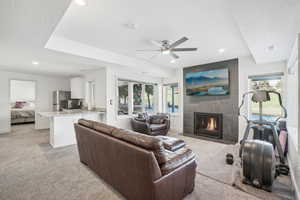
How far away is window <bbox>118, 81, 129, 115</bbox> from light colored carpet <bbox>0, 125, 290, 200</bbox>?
2.32 m

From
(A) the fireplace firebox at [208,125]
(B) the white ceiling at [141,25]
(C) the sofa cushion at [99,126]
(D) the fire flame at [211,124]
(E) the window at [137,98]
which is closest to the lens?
(B) the white ceiling at [141,25]

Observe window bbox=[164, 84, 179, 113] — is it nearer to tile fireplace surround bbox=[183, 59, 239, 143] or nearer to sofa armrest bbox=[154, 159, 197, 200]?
tile fireplace surround bbox=[183, 59, 239, 143]

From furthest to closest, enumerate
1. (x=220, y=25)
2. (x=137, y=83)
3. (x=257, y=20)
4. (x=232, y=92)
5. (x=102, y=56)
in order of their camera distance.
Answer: (x=137, y=83) < (x=232, y=92) < (x=102, y=56) < (x=220, y=25) < (x=257, y=20)

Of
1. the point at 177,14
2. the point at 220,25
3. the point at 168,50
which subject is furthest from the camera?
the point at 168,50

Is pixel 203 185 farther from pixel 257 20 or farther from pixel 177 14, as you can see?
pixel 177 14

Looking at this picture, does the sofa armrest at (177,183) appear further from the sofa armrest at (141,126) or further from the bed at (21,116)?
the bed at (21,116)

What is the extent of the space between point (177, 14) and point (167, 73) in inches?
145

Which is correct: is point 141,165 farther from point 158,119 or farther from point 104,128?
point 158,119

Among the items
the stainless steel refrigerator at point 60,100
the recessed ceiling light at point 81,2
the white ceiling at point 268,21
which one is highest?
the recessed ceiling light at point 81,2

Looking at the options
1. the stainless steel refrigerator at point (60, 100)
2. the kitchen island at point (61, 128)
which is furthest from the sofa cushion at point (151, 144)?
the stainless steel refrigerator at point (60, 100)

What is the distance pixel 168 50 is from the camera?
2998 mm

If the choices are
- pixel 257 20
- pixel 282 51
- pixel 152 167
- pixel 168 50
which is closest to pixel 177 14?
pixel 168 50

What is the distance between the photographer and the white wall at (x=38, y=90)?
17.9 feet

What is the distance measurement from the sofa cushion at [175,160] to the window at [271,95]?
358cm
